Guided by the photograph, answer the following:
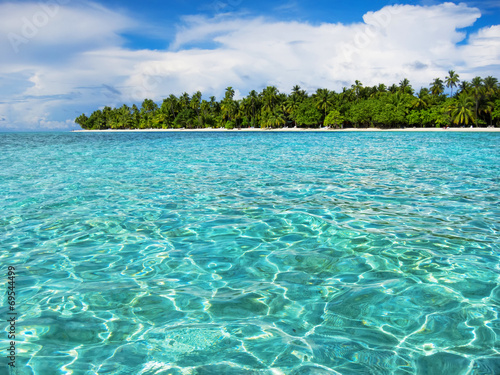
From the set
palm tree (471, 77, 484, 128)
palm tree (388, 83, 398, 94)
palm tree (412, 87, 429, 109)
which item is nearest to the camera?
palm tree (471, 77, 484, 128)

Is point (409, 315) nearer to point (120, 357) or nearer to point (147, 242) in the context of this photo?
point (120, 357)

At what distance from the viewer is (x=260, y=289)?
17.0 ft

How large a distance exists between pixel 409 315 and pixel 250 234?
3.78 m

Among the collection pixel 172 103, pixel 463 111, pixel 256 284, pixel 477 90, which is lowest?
pixel 256 284

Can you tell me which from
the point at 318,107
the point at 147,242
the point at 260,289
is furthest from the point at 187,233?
the point at 318,107

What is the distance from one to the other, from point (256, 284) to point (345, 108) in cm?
11493

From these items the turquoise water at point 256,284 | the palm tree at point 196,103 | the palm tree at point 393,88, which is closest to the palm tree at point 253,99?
the palm tree at point 196,103

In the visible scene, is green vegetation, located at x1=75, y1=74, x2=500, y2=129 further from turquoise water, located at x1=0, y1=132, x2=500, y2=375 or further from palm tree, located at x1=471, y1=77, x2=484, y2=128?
turquoise water, located at x1=0, y1=132, x2=500, y2=375

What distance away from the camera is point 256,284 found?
5.36 metres

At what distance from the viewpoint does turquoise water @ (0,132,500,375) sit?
3.75m

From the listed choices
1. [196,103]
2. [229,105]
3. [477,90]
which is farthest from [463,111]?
[196,103]

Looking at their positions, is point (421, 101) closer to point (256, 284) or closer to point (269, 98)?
point (269, 98)

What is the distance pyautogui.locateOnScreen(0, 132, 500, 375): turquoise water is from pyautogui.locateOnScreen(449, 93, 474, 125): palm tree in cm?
9231

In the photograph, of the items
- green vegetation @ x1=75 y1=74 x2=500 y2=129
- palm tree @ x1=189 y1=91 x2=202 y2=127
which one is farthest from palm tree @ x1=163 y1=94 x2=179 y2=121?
palm tree @ x1=189 y1=91 x2=202 y2=127
